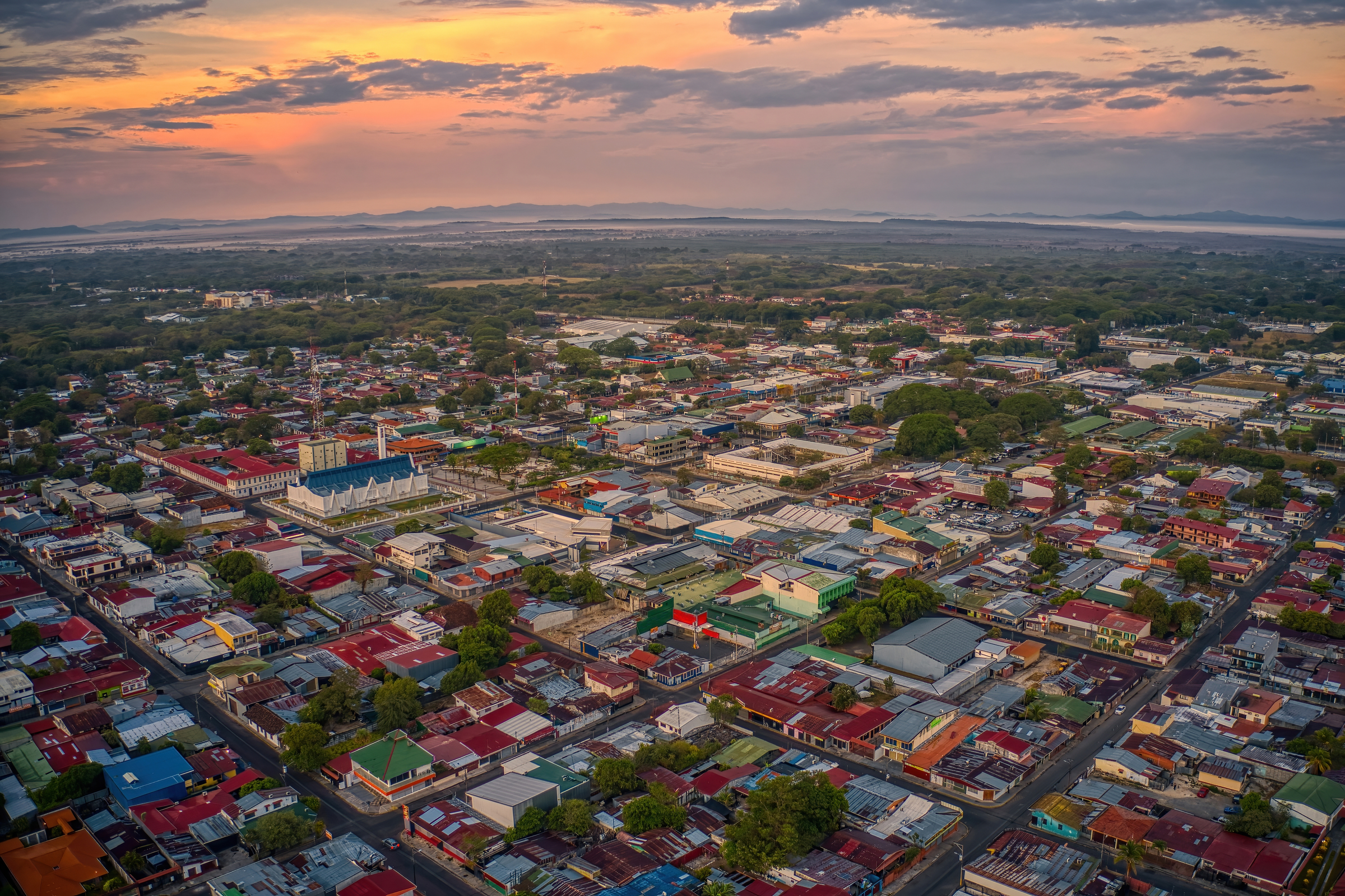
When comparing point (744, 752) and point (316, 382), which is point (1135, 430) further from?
point (316, 382)

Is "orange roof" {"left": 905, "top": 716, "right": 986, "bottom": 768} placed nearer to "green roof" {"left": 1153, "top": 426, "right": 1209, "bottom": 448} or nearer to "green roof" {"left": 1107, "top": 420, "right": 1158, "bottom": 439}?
"green roof" {"left": 1153, "top": 426, "right": 1209, "bottom": 448}

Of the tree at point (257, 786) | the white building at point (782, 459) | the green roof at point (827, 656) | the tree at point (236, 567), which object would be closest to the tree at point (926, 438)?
the white building at point (782, 459)

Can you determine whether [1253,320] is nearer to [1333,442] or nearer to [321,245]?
[1333,442]

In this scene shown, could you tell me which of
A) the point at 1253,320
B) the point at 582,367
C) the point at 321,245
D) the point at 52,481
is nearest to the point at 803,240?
the point at 321,245

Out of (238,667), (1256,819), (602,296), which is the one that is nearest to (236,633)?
(238,667)

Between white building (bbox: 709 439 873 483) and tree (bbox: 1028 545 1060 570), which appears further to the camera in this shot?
white building (bbox: 709 439 873 483)

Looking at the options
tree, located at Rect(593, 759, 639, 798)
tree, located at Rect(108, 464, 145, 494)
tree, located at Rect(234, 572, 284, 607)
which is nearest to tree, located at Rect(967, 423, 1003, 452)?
tree, located at Rect(593, 759, 639, 798)
